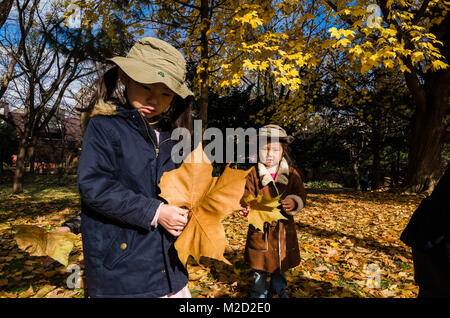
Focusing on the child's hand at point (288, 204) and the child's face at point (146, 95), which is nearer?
the child's face at point (146, 95)

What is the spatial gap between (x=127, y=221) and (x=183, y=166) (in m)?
0.32

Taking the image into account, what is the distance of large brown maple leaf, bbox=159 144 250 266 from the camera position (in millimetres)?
972

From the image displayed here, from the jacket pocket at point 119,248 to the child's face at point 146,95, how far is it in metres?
0.55

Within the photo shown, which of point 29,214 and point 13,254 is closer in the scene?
point 13,254

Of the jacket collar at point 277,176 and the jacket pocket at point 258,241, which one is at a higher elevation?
the jacket collar at point 277,176

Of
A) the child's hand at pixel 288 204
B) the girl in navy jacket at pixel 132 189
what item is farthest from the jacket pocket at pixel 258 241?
the girl in navy jacket at pixel 132 189

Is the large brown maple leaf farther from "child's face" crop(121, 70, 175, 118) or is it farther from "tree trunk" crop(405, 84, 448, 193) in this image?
"tree trunk" crop(405, 84, 448, 193)

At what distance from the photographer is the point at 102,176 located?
1.04 meters

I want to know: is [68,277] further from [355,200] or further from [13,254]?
[355,200]

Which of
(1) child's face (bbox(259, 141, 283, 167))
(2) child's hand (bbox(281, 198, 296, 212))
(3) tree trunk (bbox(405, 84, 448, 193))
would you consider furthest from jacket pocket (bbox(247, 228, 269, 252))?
(3) tree trunk (bbox(405, 84, 448, 193))

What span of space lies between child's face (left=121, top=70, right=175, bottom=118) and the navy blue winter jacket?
69mm

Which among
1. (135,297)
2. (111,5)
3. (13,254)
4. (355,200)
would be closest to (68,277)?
(13,254)

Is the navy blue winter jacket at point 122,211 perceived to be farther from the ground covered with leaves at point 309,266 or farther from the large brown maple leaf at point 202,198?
the ground covered with leaves at point 309,266

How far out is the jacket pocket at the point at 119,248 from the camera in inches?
41.3
